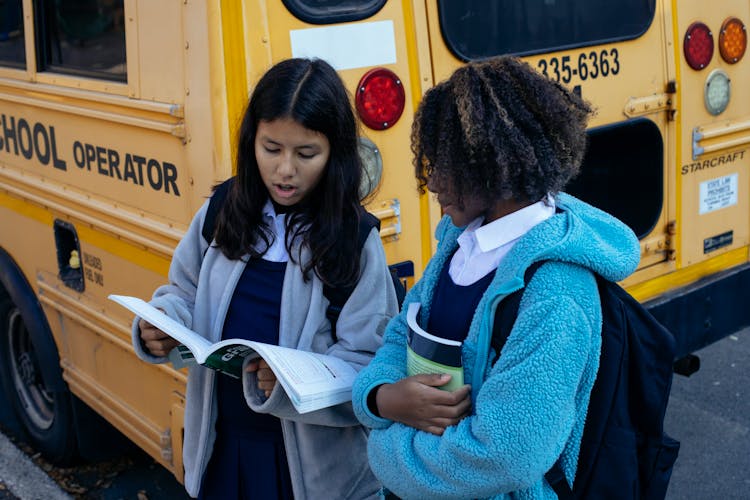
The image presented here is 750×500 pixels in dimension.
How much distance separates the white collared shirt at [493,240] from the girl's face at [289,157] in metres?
0.46

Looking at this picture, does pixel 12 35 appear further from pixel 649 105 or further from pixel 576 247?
pixel 576 247

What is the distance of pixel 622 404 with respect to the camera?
4.63 feet

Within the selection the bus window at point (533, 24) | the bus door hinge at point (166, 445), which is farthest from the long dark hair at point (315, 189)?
the bus door hinge at point (166, 445)

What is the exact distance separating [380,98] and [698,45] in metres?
1.42

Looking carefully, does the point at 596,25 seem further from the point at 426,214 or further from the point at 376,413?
the point at 376,413

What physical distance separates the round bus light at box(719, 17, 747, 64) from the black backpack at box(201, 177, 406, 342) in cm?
188

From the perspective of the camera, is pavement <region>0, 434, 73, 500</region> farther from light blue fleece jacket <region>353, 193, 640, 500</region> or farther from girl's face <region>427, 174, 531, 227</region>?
girl's face <region>427, 174, 531, 227</region>

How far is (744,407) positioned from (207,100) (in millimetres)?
3031

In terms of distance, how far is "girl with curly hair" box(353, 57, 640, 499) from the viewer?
51.8 inches

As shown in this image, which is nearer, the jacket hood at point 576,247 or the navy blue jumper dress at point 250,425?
the jacket hood at point 576,247

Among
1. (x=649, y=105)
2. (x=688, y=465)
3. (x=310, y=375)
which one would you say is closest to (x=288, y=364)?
(x=310, y=375)

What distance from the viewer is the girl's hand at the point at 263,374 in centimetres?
179

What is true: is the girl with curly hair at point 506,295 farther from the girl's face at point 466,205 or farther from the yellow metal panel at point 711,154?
the yellow metal panel at point 711,154

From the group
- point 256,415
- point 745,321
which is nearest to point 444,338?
point 256,415
